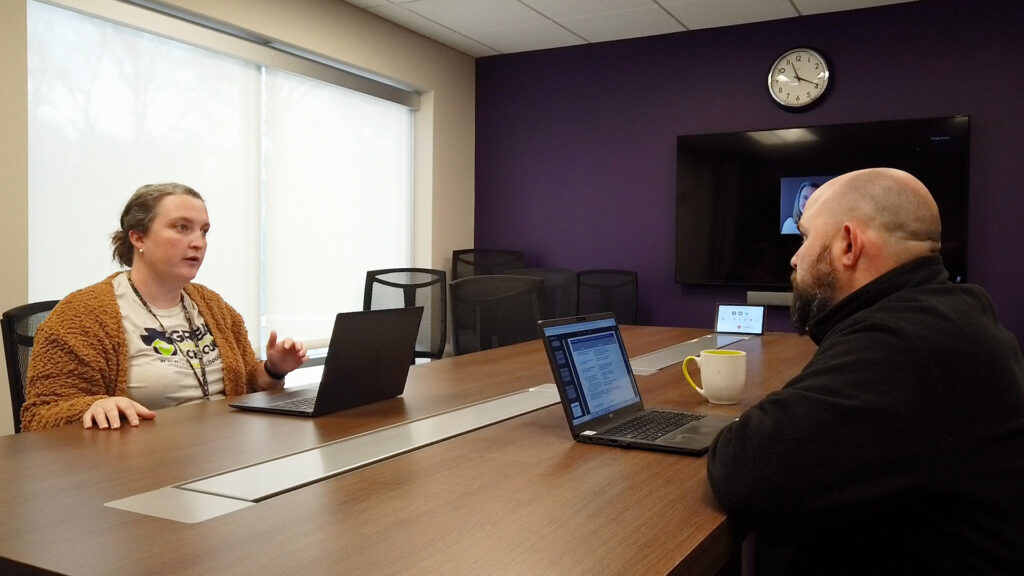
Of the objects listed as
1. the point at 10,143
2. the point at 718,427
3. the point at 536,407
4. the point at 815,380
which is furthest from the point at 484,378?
the point at 10,143

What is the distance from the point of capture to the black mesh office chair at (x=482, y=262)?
5.60 metres

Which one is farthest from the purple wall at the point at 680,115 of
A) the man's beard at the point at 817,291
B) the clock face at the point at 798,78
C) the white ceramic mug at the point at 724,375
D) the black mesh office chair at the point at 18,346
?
the black mesh office chair at the point at 18,346

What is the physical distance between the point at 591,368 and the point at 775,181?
3.76m

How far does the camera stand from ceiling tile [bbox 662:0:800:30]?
14.8 feet

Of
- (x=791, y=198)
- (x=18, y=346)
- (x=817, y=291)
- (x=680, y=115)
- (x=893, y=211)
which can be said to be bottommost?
(x=18, y=346)

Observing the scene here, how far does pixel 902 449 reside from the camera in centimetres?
104

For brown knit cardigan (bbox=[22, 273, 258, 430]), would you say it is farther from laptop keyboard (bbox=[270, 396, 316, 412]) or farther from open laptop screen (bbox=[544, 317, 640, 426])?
open laptop screen (bbox=[544, 317, 640, 426])

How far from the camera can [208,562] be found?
831 mm

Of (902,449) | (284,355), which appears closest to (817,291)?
(902,449)

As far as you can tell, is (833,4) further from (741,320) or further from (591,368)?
(591,368)

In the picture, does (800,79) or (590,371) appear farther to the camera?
(800,79)

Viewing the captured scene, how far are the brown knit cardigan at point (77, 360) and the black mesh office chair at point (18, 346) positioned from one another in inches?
5.5

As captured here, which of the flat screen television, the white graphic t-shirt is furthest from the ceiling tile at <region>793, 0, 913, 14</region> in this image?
the white graphic t-shirt

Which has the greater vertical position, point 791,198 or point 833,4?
point 833,4
